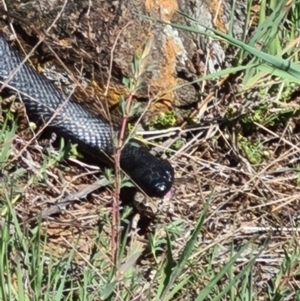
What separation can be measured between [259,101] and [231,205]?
0.53 m

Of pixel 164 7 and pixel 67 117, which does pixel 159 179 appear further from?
pixel 164 7

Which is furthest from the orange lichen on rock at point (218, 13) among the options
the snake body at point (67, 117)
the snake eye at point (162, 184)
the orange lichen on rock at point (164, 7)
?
the snake eye at point (162, 184)

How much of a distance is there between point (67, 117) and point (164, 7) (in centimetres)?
65

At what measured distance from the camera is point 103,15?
3498mm

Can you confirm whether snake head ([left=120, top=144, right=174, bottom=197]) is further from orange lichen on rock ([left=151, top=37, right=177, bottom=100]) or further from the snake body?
orange lichen on rock ([left=151, top=37, right=177, bottom=100])

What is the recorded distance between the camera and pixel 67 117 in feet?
12.3

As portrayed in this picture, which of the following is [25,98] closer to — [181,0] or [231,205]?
[181,0]

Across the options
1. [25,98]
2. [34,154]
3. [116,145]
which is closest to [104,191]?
[34,154]

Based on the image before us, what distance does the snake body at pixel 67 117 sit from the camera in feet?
11.7

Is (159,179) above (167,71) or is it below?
below

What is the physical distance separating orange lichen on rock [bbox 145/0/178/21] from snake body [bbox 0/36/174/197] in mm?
526

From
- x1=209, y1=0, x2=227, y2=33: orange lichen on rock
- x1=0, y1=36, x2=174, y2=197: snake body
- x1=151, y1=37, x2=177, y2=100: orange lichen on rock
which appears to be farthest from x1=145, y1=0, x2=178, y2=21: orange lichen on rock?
x1=0, y1=36, x2=174, y2=197: snake body

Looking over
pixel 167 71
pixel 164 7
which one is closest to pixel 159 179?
pixel 167 71

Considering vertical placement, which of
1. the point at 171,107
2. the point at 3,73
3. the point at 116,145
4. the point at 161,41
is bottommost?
the point at 3,73
